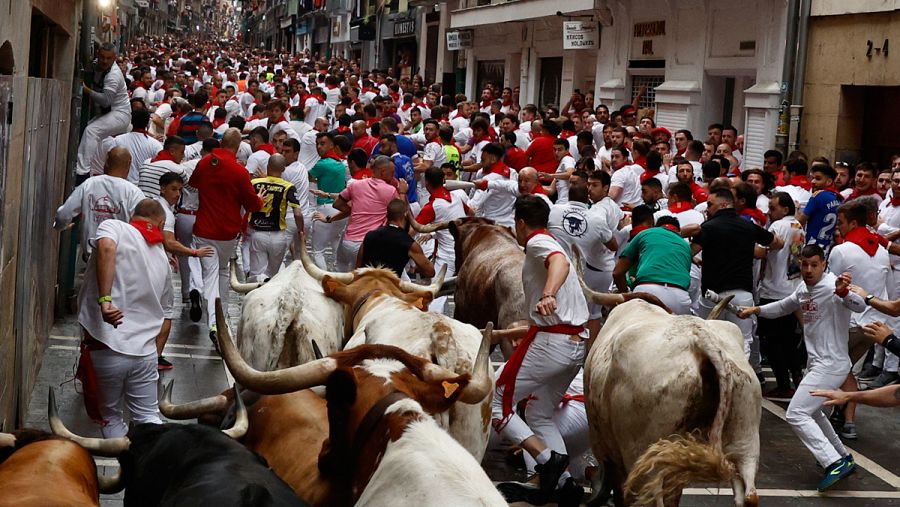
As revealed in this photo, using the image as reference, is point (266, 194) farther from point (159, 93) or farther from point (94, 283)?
point (159, 93)

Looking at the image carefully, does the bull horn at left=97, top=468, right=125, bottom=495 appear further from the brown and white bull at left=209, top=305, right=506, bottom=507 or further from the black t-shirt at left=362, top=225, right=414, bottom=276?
the black t-shirt at left=362, top=225, right=414, bottom=276

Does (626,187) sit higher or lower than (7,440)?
higher

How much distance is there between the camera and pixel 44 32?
12398 mm

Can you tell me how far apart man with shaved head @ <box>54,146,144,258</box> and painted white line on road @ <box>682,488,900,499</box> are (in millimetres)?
5089

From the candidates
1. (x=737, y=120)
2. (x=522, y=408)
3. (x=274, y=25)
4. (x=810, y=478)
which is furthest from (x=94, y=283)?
(x=274, y=25)

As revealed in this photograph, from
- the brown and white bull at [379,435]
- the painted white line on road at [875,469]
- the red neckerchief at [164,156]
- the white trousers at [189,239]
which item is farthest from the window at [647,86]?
the brown and white bull at [379,435]

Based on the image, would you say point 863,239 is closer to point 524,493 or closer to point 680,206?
point 680,206

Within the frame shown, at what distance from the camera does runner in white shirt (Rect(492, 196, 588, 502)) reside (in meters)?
8.06

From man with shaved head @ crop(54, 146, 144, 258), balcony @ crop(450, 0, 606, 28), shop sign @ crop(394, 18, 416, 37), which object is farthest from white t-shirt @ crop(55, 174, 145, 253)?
shop sign @ crop(394, 18, 416, 37)

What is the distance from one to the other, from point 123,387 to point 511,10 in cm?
2759

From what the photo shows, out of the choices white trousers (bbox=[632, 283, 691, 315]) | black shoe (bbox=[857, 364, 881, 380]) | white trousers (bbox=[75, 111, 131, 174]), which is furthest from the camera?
white trousers (bbox=[75, 111, 131, 174])

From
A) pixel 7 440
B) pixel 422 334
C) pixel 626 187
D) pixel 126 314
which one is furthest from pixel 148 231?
pixel 626 187

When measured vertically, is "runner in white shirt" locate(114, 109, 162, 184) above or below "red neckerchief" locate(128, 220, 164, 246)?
above

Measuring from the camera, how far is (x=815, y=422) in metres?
9.16
